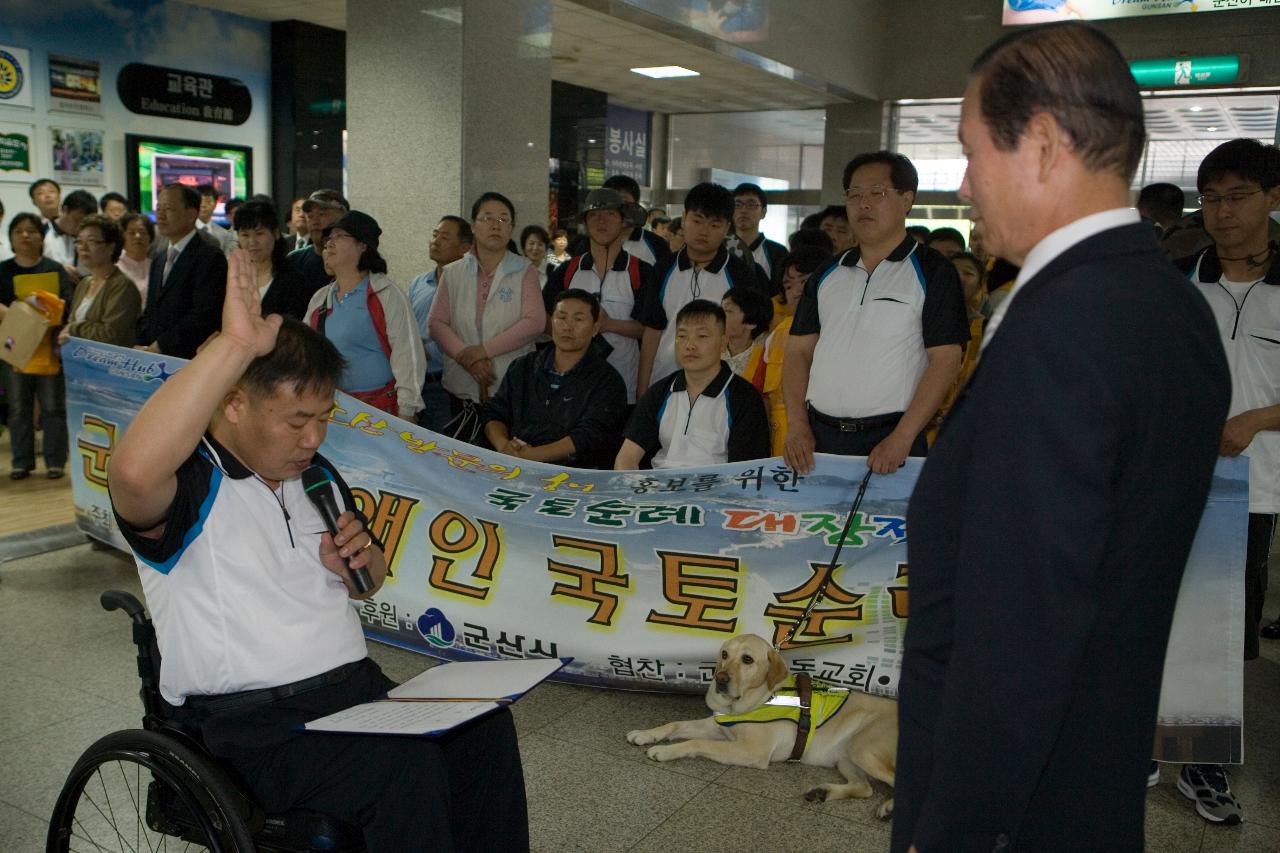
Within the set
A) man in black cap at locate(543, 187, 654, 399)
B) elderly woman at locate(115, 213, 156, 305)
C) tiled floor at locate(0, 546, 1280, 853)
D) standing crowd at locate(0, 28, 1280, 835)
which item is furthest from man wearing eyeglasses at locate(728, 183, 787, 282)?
elderly woman at locate(115, 213, 156, 305)

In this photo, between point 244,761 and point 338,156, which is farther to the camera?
point 338,156

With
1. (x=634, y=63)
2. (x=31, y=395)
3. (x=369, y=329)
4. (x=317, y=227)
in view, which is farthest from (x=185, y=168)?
(x=369, y=329)

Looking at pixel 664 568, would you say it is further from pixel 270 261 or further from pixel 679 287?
pixel 270 261

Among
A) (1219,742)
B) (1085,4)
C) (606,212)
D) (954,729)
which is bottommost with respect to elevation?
(1219,742)

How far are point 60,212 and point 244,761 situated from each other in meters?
7.69

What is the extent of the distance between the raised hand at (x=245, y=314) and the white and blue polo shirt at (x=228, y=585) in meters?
0.27

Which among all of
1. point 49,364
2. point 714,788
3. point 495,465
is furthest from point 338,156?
point 714,788

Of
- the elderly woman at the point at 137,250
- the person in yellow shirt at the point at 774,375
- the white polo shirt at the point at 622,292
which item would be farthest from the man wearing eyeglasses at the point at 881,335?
the elderly woman at the point at 137,250

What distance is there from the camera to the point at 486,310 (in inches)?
193

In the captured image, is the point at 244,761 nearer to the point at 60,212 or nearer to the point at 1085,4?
the point at 60,212

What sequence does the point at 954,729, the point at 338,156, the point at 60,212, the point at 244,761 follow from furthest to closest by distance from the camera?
1. the point at 338,156
2. the point at 60,212
3. the point at 244,761
4. the point at 954,729

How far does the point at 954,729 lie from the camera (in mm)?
986

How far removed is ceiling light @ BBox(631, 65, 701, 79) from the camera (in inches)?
468

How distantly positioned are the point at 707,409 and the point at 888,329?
2.49 ft
